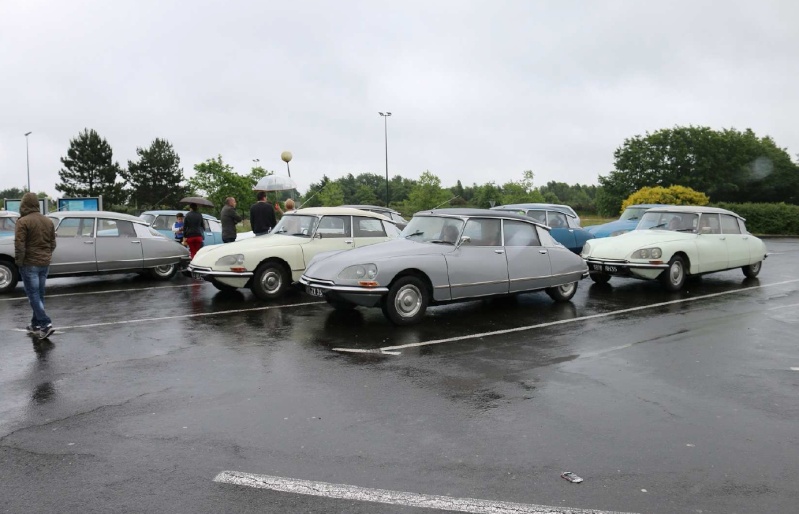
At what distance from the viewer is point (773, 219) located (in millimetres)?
38000

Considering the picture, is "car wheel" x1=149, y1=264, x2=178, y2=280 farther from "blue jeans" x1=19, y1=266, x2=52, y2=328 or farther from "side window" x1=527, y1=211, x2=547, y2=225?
"side window" x1=527, y1=211, x2=547, y2=225

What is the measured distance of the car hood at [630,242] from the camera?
40.8 ft

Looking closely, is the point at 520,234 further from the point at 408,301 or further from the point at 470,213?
the point at 408,301

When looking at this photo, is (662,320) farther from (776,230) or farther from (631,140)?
(631,140)

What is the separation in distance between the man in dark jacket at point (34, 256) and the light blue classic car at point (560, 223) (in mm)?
11894

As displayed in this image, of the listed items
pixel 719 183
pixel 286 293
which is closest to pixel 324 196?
pixel 719 183

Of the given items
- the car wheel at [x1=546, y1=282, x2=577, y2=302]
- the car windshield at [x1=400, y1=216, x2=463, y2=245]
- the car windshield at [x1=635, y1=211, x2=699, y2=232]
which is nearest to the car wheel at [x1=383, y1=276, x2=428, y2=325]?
the car windshield at [x1=400, y1=216, x2=463, y2=245]

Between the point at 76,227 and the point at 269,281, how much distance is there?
485 centimetres

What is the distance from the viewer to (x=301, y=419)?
513cm

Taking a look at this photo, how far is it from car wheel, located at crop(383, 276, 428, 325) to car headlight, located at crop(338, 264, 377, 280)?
1.15 ft

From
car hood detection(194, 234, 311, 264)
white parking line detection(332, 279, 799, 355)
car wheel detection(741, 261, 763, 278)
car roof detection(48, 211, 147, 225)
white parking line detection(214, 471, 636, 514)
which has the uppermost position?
car roof detection(48, 211, 147, 225)

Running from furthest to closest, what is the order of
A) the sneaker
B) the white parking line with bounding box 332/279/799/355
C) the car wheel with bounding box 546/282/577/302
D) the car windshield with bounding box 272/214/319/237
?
the car windshield with bounding box 272/214/319/237 < the car wheel with bounding box 546/282/577/302 < the sneaker < the white parking line with bounding box 332/279/799/355

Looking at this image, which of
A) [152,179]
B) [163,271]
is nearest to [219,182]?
[152,179]

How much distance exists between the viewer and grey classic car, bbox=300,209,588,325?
8727 millimetres
